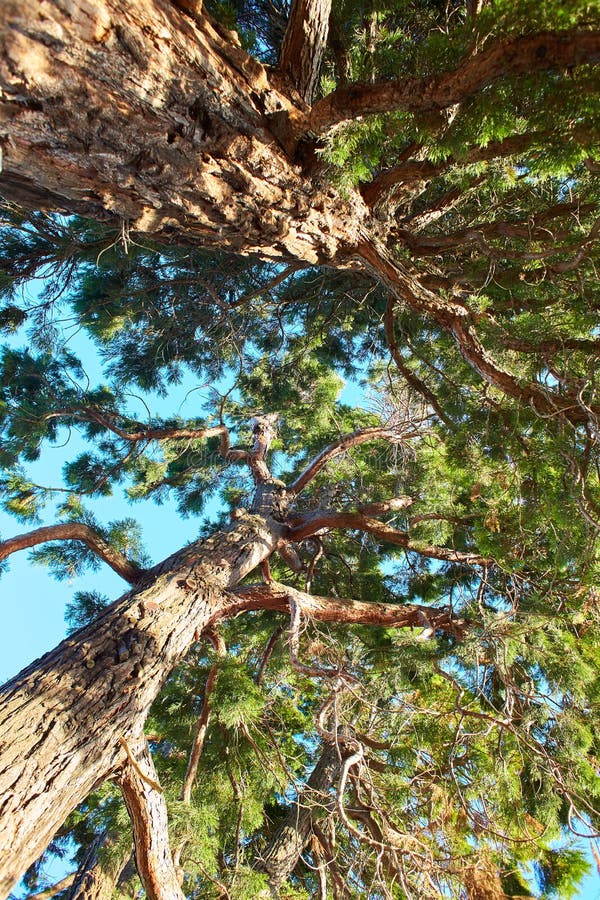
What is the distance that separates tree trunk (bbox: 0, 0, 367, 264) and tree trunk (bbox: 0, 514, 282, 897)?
Answer: 1.99m

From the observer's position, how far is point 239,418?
6.56 meters

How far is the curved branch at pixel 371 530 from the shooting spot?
4316 mm

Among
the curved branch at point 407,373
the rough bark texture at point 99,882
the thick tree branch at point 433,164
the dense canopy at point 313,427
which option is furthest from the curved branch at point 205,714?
the thick tree branch at point 433,164

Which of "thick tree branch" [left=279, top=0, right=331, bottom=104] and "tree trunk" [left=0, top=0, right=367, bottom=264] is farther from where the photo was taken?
"thick tree branch" [left=279, top=0, right=331, bottom=104]

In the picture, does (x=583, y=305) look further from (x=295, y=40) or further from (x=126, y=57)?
(x=126, y=57)

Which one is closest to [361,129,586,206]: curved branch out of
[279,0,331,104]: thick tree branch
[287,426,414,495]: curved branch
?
[279,0,331,104]: thick tree branch

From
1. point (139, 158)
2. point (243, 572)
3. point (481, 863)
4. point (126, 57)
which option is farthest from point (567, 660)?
point (126, 57)

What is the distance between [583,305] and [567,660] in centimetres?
228

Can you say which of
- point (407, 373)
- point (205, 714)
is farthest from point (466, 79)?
point (205, 714)

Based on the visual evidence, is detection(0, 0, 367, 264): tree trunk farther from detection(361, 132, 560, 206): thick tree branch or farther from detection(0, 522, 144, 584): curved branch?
detection(0, 522, 144, 584): curved branch

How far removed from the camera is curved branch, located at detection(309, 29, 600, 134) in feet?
5.59

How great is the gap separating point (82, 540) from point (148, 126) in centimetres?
278

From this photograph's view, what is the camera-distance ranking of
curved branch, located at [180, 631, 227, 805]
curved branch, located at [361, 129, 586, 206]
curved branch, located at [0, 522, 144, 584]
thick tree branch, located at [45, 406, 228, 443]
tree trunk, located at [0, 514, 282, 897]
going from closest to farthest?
tree trunk, located at [0, 514, 282, 897] < curved branch, located at [361, 129, 586, 206] < curved branch, located at [0, 522, 144, 584] < curved branch, located at [180, 631, 227, 805] < thick tree branch, located at [45, 406, 228, 443]

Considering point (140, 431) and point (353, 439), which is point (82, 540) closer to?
point (140, 431)
